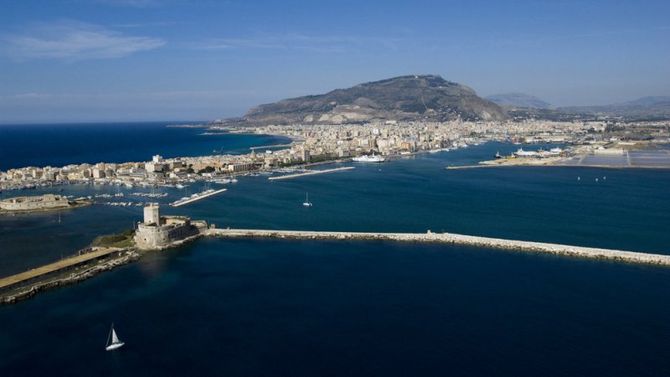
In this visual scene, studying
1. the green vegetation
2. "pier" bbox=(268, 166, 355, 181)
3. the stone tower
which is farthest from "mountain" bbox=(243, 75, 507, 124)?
the stone tower

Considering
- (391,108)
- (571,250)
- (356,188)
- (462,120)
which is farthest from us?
(391,108)

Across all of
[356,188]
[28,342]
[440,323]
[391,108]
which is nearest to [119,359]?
[28,342]

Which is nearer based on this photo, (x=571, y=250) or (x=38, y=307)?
(x=38, y=307)

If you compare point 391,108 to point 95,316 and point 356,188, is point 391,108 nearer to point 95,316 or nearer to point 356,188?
point 356,188

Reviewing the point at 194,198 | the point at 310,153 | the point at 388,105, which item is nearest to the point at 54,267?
the point at 194,198

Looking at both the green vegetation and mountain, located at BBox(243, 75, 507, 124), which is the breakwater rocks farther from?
mountain, located at BBox(243, 75, 507, 124)

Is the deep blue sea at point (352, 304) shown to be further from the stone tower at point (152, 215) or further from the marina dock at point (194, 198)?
the marina dock at point (194, 198)
